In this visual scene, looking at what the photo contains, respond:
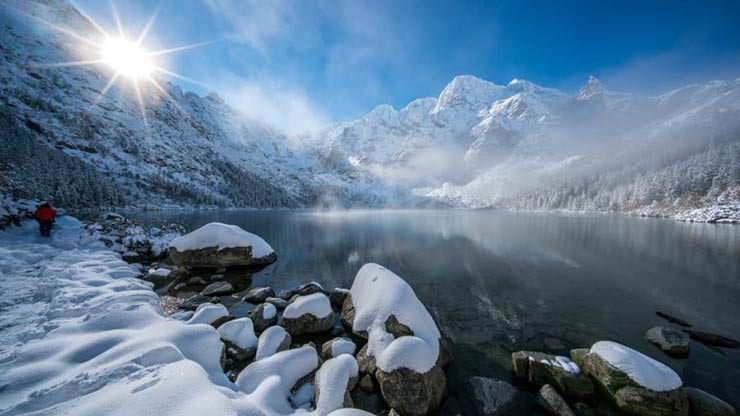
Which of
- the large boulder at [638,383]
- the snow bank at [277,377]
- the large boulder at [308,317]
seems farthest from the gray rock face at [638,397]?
the large boulder at [308,317]

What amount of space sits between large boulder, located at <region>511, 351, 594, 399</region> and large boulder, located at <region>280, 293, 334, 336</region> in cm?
718

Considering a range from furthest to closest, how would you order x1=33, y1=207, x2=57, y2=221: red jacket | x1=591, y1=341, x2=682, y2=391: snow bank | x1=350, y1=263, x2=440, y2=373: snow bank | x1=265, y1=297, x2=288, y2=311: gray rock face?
x1=33, y1=207, x2=57, y2=221: red jacket
x1=265, y1=297, x2=288, y2=311: gray rock face
x1=350, y1=263, x2=440, y2=373: snow bank
x1=591, y1=341, x2=682, y2=391: snow bank

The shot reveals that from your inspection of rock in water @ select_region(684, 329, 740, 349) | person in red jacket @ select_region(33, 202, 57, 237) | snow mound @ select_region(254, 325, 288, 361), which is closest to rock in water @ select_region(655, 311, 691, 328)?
rock in water @ select_region(684, 329, 740, 349)

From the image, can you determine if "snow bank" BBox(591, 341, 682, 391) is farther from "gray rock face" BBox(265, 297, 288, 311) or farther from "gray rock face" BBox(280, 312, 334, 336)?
"gray rock face" BBox(265, 297, 288, 311)

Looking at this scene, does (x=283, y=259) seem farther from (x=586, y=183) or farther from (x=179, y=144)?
(x=179, y=144)

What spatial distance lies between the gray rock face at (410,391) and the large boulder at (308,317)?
430 centimetres

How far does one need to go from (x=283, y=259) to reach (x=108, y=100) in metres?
221

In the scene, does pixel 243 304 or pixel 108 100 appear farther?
pixel 108 100

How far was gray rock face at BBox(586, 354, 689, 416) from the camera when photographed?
6199 millimetres

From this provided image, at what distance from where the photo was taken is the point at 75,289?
9.56 meters

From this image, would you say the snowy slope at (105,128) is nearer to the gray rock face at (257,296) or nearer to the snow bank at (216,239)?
the snow bank at (216,239)

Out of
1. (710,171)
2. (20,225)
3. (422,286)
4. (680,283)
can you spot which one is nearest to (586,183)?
(710,171)

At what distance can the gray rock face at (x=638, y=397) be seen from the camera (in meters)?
6.20

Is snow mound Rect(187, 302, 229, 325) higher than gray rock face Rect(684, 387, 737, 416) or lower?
higher
